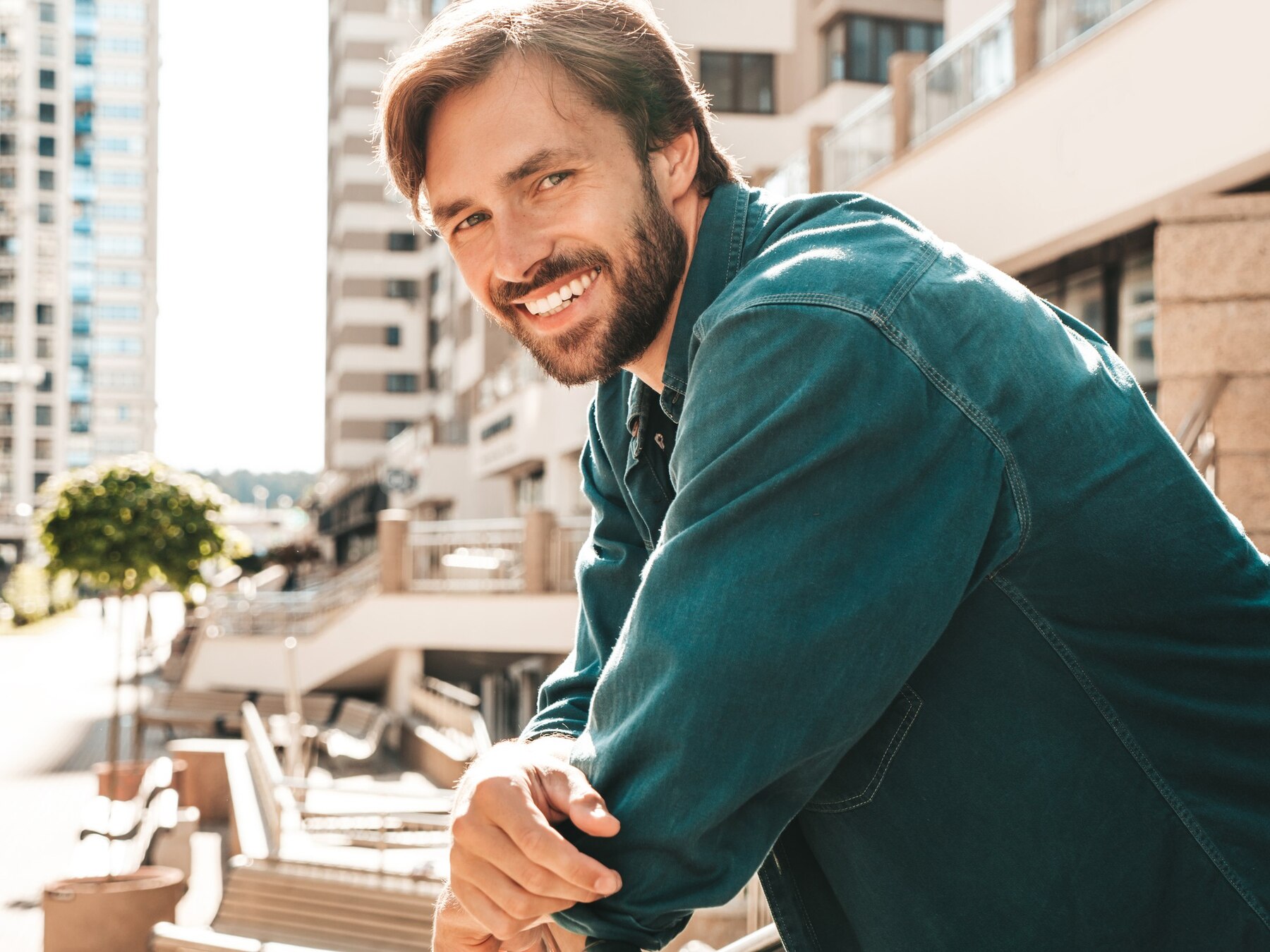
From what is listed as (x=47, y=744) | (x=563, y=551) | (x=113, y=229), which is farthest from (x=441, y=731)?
(x=113, y=229)

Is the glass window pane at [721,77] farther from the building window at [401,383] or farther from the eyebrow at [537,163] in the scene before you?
the building window at [401,383]

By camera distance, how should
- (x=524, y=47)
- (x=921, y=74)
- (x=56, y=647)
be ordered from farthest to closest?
(x=56, y=647) < (x=921, y=74) < (x=524, y=47)

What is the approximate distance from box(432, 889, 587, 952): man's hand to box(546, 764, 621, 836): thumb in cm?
29

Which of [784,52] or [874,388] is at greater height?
[784,52]

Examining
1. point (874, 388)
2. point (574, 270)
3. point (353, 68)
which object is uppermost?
point (353, 68)

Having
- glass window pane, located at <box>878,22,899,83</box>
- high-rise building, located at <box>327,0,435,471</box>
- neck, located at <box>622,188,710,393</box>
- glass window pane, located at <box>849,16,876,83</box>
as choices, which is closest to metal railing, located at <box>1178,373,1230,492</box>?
neck, located at <box>622,188,710,393</box>

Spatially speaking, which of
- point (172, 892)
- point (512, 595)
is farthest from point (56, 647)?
point (172, 892)

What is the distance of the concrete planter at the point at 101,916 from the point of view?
10273 mm

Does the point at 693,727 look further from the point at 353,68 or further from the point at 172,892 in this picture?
the point at 353,68

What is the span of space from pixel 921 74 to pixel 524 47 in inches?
526

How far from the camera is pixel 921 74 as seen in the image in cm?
1405

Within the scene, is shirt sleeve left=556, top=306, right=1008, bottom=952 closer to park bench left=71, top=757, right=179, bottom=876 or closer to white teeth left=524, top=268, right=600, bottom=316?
white teeth left=524, top=268, right=600, bottom=316

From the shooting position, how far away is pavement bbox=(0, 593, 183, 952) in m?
14.9

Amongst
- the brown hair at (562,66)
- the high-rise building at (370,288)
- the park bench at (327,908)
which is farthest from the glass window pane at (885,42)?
the high-rise building at (370,288)
